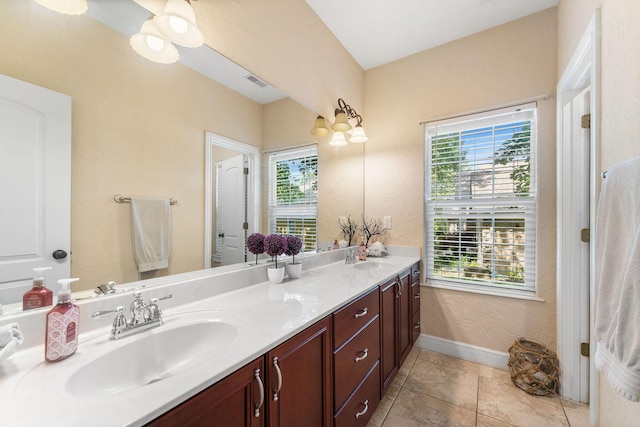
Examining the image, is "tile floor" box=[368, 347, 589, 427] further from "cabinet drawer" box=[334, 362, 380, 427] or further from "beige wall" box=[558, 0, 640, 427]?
"beige wall" box=[558, 0, 640, 427]

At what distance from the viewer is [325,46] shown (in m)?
2.14

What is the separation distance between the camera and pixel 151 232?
100cm

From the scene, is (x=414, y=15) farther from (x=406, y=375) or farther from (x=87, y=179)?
(x=406, y=375)

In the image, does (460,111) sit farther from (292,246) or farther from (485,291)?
(292,246)

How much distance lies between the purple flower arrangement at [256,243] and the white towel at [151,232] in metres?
0.45

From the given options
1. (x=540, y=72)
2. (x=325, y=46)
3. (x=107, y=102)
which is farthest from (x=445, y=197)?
(x=107, y=102)

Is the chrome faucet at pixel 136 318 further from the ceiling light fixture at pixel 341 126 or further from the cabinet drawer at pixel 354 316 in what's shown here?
the ceiling light fixture at pixel 341 126

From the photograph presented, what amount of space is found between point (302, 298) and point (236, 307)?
300 millimetres

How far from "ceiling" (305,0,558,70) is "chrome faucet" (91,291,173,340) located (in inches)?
87.5

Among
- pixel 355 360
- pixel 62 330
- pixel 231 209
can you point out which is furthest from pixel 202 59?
pixel 355 360

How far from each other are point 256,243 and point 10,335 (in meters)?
0.93

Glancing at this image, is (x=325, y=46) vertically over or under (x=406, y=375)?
over

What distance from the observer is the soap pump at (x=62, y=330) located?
0.67 metres

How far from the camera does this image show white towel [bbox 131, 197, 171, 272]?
0.95m
